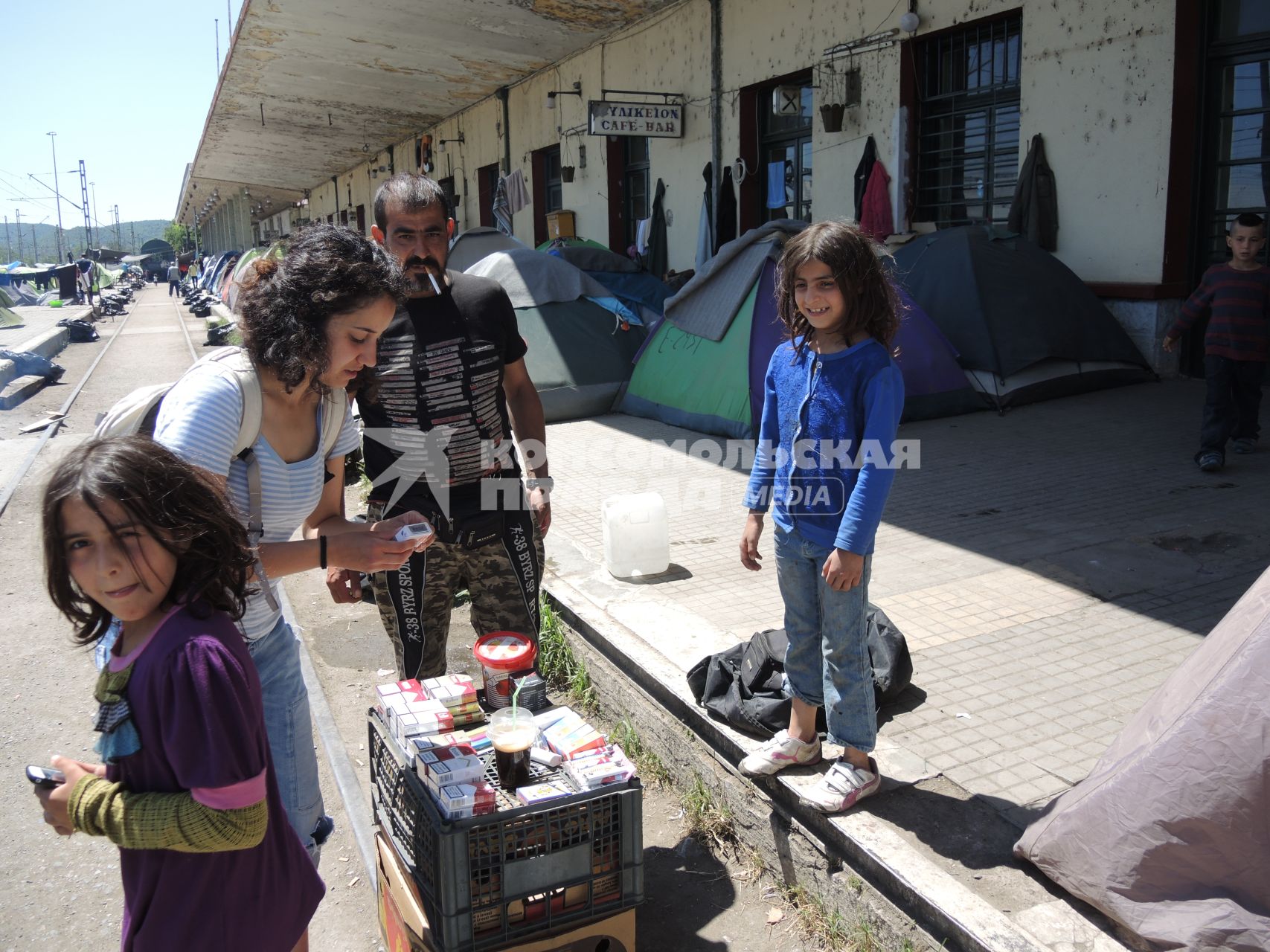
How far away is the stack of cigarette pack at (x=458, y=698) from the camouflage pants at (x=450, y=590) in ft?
1.49

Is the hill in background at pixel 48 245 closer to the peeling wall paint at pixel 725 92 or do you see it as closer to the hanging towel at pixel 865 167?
the peeling wall paint at pixel 725 92

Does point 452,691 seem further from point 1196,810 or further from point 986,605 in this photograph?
point 986,605

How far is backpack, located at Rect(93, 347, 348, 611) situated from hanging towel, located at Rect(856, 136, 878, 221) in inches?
388

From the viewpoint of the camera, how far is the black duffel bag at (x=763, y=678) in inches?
131

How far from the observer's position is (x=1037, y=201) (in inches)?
367

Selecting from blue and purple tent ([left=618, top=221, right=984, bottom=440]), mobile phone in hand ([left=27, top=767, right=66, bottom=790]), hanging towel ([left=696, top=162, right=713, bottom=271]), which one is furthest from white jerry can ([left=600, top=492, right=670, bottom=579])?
hanging towel ([left=696, top=162, right=713, bottom=271])

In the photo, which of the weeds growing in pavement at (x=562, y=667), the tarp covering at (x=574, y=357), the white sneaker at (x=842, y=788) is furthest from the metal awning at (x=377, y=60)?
the white sneaker at (x=842, y=788)

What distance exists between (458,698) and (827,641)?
1.03 metres

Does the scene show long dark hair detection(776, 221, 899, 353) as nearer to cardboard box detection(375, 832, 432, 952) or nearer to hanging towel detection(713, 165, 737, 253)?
cardboard box detection(375, 832, 432, 952)

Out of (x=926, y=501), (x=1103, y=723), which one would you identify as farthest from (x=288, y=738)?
(x=926, y=501)

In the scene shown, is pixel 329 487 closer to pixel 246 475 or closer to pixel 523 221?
pixel 246 475

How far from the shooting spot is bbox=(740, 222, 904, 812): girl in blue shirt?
2.68m

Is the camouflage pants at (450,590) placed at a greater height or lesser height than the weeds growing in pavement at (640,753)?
greater

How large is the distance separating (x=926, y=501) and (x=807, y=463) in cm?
370
